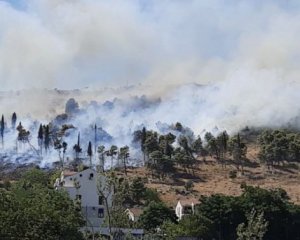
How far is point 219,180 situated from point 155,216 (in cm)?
5246

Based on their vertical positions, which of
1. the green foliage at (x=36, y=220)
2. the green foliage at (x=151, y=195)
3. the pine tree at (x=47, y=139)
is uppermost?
the pine tree at (x=47, y=139)

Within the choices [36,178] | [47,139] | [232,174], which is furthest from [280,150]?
[36,178]

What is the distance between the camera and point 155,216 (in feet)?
292

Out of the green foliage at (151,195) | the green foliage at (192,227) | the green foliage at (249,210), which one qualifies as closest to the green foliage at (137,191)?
the green foliage at (151,195)

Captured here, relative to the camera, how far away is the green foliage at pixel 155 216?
86.9 m

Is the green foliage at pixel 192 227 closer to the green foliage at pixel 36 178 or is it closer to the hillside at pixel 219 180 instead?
the green foliage at pixel 36 178

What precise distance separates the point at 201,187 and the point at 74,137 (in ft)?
204

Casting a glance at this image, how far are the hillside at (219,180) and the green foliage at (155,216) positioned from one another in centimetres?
2945

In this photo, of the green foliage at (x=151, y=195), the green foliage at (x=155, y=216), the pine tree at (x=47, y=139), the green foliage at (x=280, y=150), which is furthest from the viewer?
the pine tree at (x=47, y=139)

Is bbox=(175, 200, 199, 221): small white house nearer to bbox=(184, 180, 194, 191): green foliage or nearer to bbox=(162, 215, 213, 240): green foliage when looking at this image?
bbox=(162, 215, 213, 240): green foliage

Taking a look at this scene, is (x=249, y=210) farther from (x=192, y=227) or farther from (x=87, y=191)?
(x=87, y=191)

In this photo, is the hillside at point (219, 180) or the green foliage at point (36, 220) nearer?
the green foliage at point (36, 220)

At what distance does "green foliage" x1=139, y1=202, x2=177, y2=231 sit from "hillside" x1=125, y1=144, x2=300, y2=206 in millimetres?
29455

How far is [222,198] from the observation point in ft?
293
